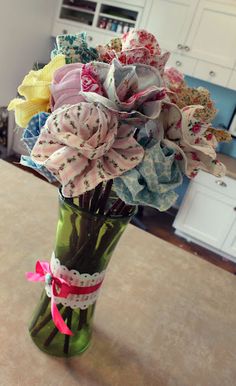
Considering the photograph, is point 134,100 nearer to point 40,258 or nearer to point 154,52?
point 154,52

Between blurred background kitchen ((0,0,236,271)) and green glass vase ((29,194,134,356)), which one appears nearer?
green glass vase ((29,194,134,356))

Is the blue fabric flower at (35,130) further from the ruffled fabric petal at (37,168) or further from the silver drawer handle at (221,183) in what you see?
the silver drawer handle at (221,183)

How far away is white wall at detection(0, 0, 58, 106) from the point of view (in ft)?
9.05

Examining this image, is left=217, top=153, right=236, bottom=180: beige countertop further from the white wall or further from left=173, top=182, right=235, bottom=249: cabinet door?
the white wall

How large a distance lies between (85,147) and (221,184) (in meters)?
2.31

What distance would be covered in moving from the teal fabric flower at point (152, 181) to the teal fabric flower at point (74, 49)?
0.17 m

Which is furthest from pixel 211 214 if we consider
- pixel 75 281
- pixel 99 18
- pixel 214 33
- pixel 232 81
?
pixel 75 281

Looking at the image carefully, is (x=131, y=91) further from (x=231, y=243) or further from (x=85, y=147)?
(x=231, y=243)

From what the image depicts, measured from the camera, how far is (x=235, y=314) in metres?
0.82

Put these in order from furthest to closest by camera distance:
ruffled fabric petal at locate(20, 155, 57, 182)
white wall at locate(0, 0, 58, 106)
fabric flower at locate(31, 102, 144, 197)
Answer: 1. white wall at locate(0, 0, 58, 106)
2. ruffled fabric petal at locate(20, 155, 57, 182)
3. fabric flower at locate(31, 102, 144, 197)

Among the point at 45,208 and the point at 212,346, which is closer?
the point at 212,346

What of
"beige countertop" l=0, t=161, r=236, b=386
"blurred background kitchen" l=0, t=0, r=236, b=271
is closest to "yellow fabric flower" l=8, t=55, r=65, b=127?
"beige countertop" l=0, t=161, r=236, b=386

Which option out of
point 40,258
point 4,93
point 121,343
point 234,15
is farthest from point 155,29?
point 121,343

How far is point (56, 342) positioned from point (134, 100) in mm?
456
